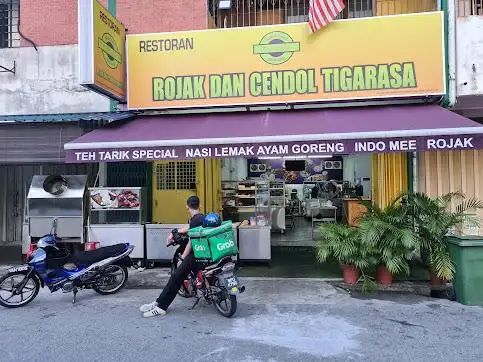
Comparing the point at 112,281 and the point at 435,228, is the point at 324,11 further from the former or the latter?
the point at 112,281

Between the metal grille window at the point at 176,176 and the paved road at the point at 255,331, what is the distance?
11.5 feet

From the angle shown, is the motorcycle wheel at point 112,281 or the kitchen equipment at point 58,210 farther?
the kitchen equipment at point 58,210

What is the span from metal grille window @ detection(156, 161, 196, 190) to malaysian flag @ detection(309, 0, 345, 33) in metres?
4.03

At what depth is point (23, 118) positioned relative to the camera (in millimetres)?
8734

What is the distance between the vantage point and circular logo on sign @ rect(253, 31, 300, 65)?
26.1 ft

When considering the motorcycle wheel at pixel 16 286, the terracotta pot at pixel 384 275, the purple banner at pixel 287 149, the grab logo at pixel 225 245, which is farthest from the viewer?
the terracotta pot at pixel 384 275

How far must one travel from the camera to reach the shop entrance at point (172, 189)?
9.61 metres

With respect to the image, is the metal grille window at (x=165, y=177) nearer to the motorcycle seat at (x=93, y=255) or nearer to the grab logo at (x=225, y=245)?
the motorcycle seat at (x=93, y=255)

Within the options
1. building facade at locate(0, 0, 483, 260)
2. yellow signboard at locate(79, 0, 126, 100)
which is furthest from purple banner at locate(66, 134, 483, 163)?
building facade at locate(0, 0, 483, 260)

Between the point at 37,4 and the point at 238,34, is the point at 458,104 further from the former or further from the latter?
the point at 37,4

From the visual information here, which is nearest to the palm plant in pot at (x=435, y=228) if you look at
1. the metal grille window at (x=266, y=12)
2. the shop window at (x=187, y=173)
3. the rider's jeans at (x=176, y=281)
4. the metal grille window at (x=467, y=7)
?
the rider's jeans at (x=176, y=281)

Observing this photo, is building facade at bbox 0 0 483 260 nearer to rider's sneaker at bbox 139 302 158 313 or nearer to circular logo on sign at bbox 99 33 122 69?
circular logo on sign at bbox 99 33 122 69

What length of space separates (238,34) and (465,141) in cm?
447

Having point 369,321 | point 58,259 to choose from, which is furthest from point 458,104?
point 58,259
